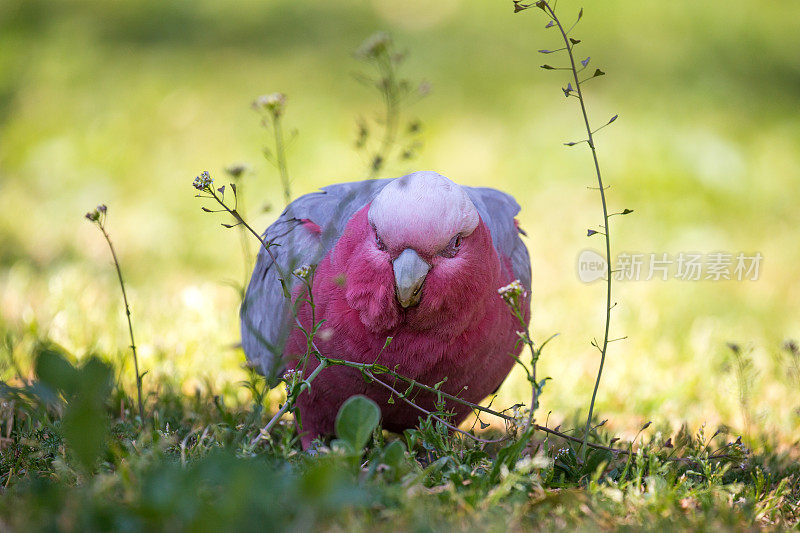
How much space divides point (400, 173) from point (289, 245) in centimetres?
46

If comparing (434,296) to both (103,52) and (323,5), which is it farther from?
(323,5)

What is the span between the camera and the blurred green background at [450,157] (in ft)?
11.8

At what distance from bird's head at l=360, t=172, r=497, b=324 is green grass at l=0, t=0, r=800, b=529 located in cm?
43

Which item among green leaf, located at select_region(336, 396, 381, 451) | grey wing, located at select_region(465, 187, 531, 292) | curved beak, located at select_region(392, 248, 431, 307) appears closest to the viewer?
green leaf, located at select_region(336, 396, 381, 451)

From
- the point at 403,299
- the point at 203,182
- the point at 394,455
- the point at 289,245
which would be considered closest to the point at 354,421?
the point at 394,455

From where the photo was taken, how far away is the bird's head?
80.4 inches

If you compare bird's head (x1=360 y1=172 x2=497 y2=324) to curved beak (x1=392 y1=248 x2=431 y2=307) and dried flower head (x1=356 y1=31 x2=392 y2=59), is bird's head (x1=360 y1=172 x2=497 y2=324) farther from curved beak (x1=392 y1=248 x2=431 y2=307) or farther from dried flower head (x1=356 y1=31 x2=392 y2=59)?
dried flower head (x1=356 y1=31 x2=392 y2=59)
